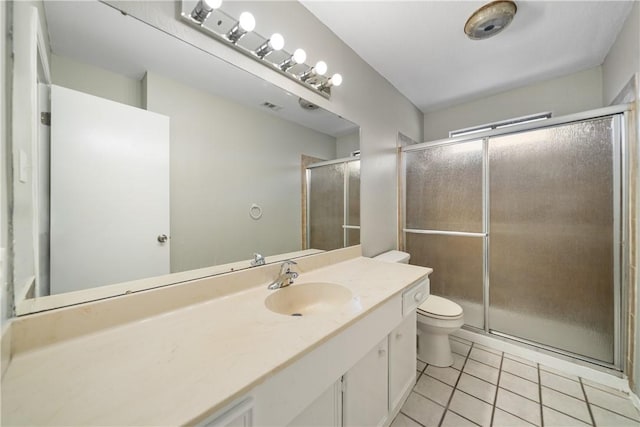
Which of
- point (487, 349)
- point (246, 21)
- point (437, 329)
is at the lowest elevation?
point (487, 349)

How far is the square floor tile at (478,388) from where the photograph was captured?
1.34 m

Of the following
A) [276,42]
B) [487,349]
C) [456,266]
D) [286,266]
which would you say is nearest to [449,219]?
[456,266]

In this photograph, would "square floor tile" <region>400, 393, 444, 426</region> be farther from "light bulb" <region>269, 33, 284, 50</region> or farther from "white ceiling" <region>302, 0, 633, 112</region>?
"white ceiling" <region>302, 0, 633, 112</region>

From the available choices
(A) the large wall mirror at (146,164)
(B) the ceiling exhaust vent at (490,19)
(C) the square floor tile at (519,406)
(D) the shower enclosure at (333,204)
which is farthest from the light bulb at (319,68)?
(C) the square floor tile at (519,406)

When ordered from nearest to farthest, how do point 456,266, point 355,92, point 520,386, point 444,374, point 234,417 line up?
point 234,417 < point 520,386 < point 444,374 < point 355,92 < point 456,266

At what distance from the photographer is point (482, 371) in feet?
5.15

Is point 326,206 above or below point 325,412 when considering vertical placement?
above

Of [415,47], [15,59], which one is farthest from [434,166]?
[15,59]

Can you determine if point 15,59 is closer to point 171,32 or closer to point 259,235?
point 171,32

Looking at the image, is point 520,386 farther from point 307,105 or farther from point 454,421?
point 307,105

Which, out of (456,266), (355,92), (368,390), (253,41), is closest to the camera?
(368,390)

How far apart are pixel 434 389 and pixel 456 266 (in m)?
1.07

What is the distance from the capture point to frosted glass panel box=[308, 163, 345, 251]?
1.44 meters

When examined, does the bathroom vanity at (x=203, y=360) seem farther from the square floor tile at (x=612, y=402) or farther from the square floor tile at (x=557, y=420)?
→ the square floor tile at (x=612, y=402)
